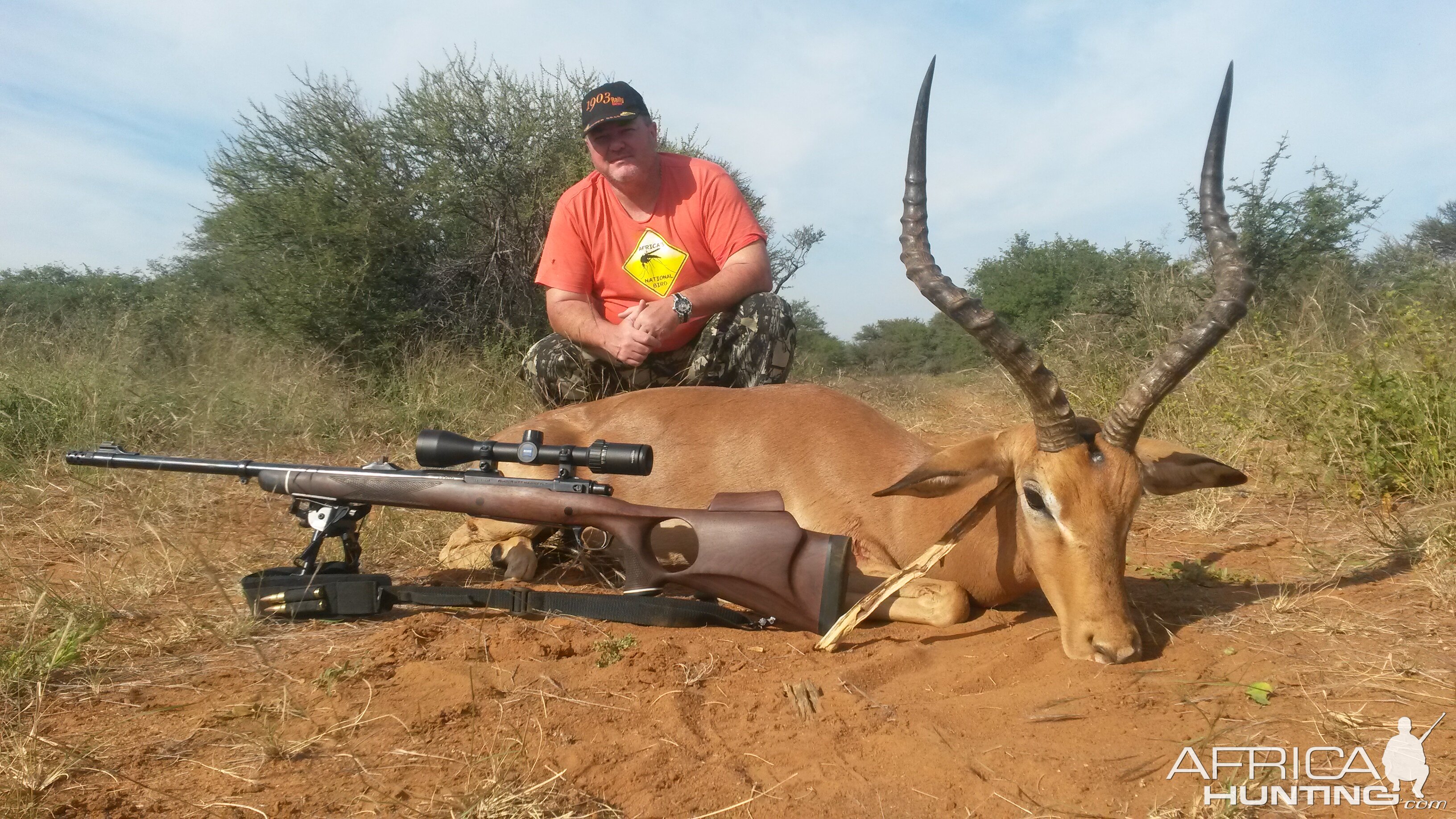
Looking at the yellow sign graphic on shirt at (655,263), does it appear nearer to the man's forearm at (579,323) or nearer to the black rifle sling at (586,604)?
the man's forearm at (579,323)

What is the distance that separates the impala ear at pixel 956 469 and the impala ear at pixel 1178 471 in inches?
22.1

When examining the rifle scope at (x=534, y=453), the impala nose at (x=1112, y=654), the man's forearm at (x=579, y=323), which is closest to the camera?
the impala nose at (x=1112, y=654)

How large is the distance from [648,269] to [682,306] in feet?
1.95

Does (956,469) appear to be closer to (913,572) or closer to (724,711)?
(913,572)

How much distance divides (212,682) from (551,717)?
117 centimetres

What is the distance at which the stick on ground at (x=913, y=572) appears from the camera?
3.26 m

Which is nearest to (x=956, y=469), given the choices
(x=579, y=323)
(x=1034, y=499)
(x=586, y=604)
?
(x=1034, y=499)

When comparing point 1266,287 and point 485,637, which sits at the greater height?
point 1266,287

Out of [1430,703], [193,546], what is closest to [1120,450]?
[1430,703]

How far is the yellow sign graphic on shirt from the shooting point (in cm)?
589

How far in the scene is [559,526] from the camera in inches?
144

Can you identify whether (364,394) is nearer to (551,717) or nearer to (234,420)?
(234,420)

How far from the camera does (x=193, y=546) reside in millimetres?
4469

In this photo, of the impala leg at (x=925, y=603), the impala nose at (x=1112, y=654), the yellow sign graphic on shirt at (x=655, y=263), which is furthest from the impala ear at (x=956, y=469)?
the yellow sign graphic on shirt at (x=655, y=263)
